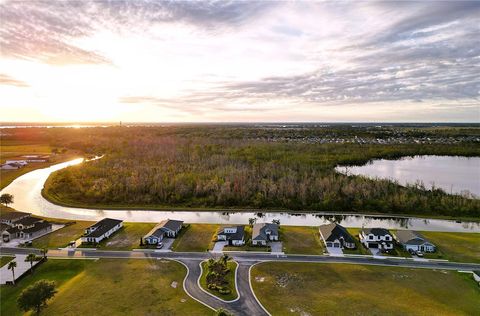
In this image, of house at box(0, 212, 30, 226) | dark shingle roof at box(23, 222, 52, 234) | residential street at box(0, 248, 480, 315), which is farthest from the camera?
house at box(0, 212, 30, 226)

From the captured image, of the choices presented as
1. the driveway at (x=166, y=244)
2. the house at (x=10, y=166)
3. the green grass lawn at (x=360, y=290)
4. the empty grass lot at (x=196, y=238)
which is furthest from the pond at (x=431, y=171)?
the house at (x=10, y=166)

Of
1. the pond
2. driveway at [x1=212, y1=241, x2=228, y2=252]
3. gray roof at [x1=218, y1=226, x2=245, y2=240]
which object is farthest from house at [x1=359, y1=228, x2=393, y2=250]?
the pond

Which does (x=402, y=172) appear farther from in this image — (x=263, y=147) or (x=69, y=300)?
(x=69, y=300)

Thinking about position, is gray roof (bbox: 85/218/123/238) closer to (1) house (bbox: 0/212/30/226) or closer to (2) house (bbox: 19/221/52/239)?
(2) house (bbox: 19/221/52/239)

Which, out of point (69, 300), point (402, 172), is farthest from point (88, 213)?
point (402, 172)

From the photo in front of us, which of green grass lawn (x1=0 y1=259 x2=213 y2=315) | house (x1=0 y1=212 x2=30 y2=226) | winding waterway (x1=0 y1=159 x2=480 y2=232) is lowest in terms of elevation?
winding waterway (x1=0 y1=159 x2=480 y2=232)

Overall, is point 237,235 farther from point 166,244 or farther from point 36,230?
point 36,230

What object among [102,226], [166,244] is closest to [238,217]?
[166,244]

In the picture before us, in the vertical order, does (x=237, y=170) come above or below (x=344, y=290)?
above
